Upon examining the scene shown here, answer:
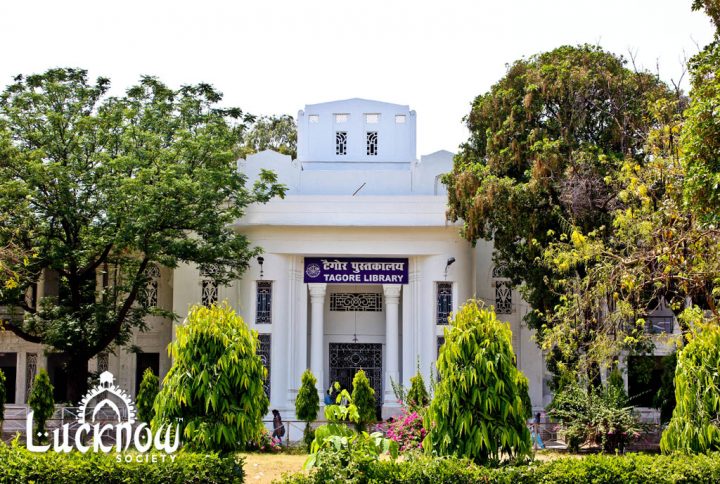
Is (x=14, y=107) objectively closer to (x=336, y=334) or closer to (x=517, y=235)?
(x=336, y=334)

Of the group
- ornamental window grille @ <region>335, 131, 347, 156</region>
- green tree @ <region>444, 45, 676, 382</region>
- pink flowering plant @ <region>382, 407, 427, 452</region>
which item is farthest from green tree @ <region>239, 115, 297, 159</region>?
pink flowering plant @ <region>382, 407, 427, 452</region>

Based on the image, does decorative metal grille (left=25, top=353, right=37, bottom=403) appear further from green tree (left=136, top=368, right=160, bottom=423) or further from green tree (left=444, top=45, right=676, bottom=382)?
green tree (left=444, top=45, right=676, bottom=382)

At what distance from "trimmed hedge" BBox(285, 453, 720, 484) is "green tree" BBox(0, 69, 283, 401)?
40.3 feet

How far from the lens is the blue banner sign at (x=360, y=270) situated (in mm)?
24469

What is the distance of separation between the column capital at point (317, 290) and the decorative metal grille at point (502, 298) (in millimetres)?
5499

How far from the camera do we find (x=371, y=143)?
91.1 ft

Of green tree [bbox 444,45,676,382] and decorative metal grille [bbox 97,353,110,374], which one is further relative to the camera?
decorative metal grille [bbox 97,353,110,374]

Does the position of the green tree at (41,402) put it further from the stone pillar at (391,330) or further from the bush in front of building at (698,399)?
the bush in front of building at (698,399)

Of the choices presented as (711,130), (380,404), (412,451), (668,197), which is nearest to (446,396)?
(412,451)

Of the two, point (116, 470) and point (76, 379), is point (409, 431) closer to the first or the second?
point (116, 470)

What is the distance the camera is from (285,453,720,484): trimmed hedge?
33.2ft

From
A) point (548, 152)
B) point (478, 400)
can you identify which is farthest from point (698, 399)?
point (548, 152)

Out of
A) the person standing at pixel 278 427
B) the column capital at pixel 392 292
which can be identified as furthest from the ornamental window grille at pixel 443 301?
the person standing at pixel 278 427

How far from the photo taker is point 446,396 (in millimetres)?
10867
